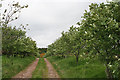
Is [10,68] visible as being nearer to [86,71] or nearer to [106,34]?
[86,71]

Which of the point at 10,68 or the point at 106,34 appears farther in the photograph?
the point at 10,68

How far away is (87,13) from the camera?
12320mm

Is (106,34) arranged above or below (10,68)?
above

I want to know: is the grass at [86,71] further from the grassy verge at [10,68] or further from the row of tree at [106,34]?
the grassy verge at [10,68]

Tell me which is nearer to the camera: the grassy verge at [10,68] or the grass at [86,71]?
the grass at [86,71]

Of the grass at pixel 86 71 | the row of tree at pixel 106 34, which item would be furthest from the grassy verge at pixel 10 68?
the row of tree at pixel 106 34

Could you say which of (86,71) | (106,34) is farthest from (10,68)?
(106,34)

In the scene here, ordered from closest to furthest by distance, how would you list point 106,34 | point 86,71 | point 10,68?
point 106,34
point 86,71
point 10,68

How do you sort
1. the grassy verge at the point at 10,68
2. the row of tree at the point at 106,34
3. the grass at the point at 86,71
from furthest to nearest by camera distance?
the grassy verge at the point at 10,68 < the grass at the point at 86,71 < the row of tree at the point at 106,34

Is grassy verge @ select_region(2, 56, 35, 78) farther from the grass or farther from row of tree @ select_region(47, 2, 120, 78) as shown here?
row of tree @ select_region(47, 2, 120, 78)

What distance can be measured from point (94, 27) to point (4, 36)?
860cm

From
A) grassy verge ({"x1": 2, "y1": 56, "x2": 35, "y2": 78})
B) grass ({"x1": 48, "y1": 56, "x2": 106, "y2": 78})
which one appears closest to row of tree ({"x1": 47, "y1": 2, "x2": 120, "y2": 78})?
grass ({"x1": 48, "y1": 56, "x2": 106, "y2": 78})

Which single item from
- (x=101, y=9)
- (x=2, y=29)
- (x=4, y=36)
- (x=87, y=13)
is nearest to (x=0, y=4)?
(x=2, y=29)

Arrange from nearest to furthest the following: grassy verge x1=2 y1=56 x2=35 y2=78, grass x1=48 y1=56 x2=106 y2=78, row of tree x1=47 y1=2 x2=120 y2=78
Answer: row of tree x1=47 y1=2 x2=120 y2=78
grass x1=48 y1=56 x2=106 y2=78
grassy verge x1=2 y1=56 x2=35 y2=78
